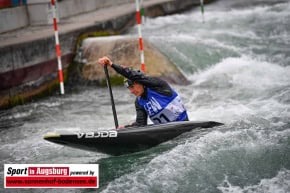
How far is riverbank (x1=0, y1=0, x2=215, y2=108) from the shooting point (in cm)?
968

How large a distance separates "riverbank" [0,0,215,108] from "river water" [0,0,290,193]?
0.97 feet

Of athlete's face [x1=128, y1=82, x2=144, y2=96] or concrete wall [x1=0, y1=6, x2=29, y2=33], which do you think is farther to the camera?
concrete wall [x1=0, y1=6, x2=29, y2=33]

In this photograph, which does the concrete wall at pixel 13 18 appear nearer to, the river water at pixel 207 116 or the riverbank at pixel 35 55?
the riverbank at pixel 35 55

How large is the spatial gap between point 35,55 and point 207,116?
138 inches

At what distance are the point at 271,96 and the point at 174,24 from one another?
604 cm

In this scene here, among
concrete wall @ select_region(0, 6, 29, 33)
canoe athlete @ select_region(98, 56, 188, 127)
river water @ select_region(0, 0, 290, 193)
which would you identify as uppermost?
concrete wall @ select_region(0, 6, 29, 33)

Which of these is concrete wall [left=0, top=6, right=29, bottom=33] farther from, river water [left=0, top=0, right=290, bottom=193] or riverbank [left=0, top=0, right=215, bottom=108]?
river water [left=0, top=0, right=290, bottom=193]

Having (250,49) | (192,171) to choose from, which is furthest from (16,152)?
(250,49)

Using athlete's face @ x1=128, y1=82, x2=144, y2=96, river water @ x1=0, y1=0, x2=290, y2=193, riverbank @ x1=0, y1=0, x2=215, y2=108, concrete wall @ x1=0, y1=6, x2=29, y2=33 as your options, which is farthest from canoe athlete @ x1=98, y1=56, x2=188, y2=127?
concrete wall @ x1=0, y1=6, x2=29, y2=33

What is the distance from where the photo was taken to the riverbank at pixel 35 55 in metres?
9.68

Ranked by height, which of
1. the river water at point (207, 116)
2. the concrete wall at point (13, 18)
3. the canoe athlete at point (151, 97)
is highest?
the concrete wall at point (13, 18)

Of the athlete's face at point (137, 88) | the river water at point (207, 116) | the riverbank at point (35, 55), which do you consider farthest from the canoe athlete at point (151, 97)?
the riverbank at point (35, 55)

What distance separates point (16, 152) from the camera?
24.2 ft

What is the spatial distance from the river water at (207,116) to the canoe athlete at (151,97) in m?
0.32
